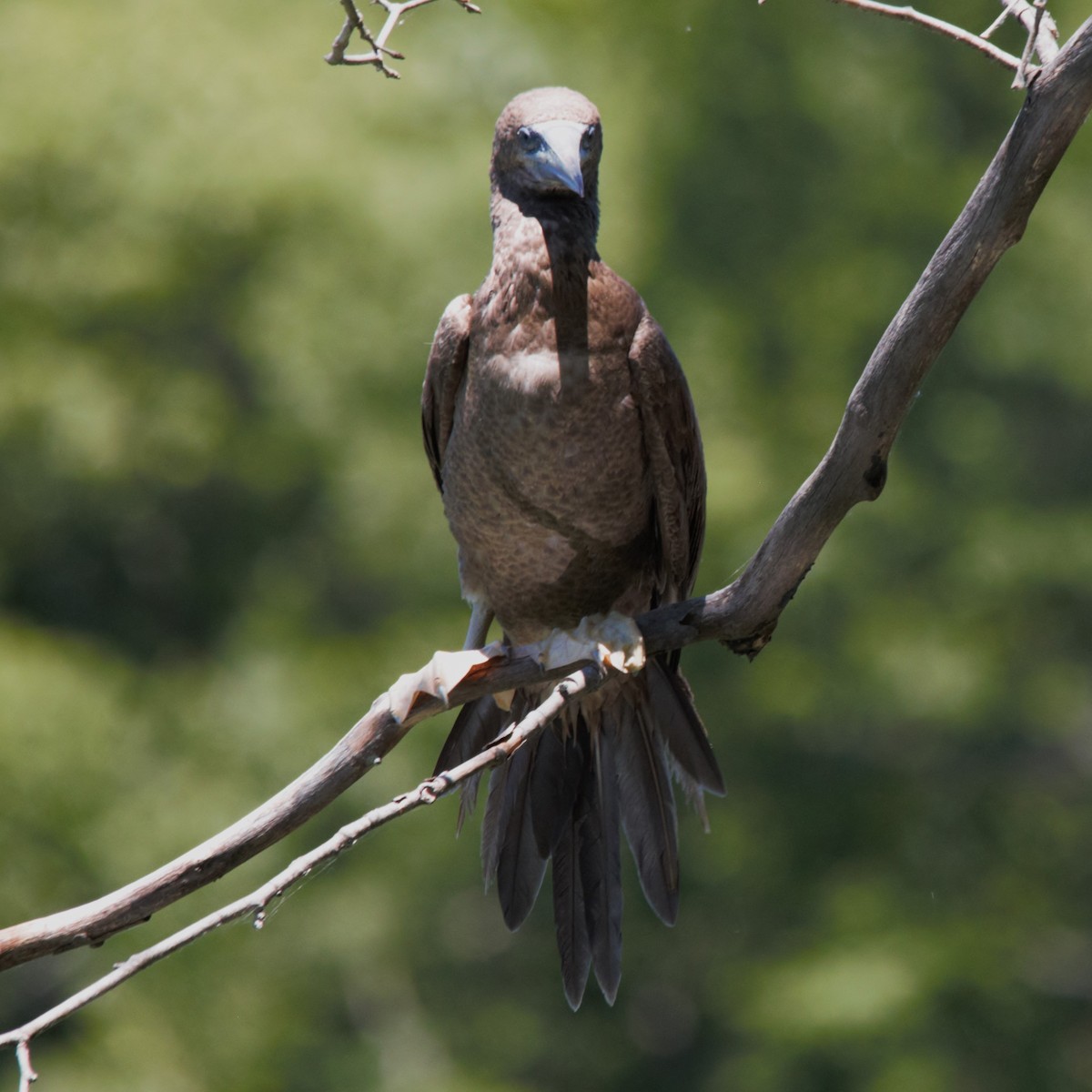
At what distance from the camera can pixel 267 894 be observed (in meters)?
2.11

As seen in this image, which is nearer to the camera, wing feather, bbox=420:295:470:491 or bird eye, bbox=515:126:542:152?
bird eye, bbox=515:126:542:152

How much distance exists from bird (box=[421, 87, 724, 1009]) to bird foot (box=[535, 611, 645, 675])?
0.26 feet

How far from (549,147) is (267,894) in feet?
5.52

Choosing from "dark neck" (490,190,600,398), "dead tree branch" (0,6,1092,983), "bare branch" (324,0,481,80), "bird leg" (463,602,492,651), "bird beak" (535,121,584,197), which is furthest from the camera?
"bird leg" (463,602,492,651)

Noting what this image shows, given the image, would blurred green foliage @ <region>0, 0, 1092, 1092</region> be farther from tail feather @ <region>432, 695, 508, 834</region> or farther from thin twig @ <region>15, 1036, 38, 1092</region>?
thin twig @ <region>15, 1036, 38, 1092</region>

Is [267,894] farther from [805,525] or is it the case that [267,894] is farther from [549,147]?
[549,147]

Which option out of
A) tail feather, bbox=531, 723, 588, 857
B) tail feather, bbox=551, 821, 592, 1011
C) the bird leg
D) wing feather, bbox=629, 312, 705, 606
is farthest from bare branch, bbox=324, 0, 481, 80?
tail feather, bbox=551, 821, 592, 1011

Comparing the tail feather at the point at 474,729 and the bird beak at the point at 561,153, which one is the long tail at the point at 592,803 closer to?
the tail feather at the point at 474,729

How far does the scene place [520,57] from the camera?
805 centimetres

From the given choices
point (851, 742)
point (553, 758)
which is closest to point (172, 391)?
point (851, 742)

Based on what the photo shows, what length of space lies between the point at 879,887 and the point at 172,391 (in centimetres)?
461

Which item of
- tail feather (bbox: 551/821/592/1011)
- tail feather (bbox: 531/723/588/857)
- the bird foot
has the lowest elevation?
tail feather (bbox: 551/821/592/1011)

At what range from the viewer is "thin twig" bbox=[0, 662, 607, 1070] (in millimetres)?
1989

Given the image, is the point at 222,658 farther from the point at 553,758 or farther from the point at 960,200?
the point at 553,758
